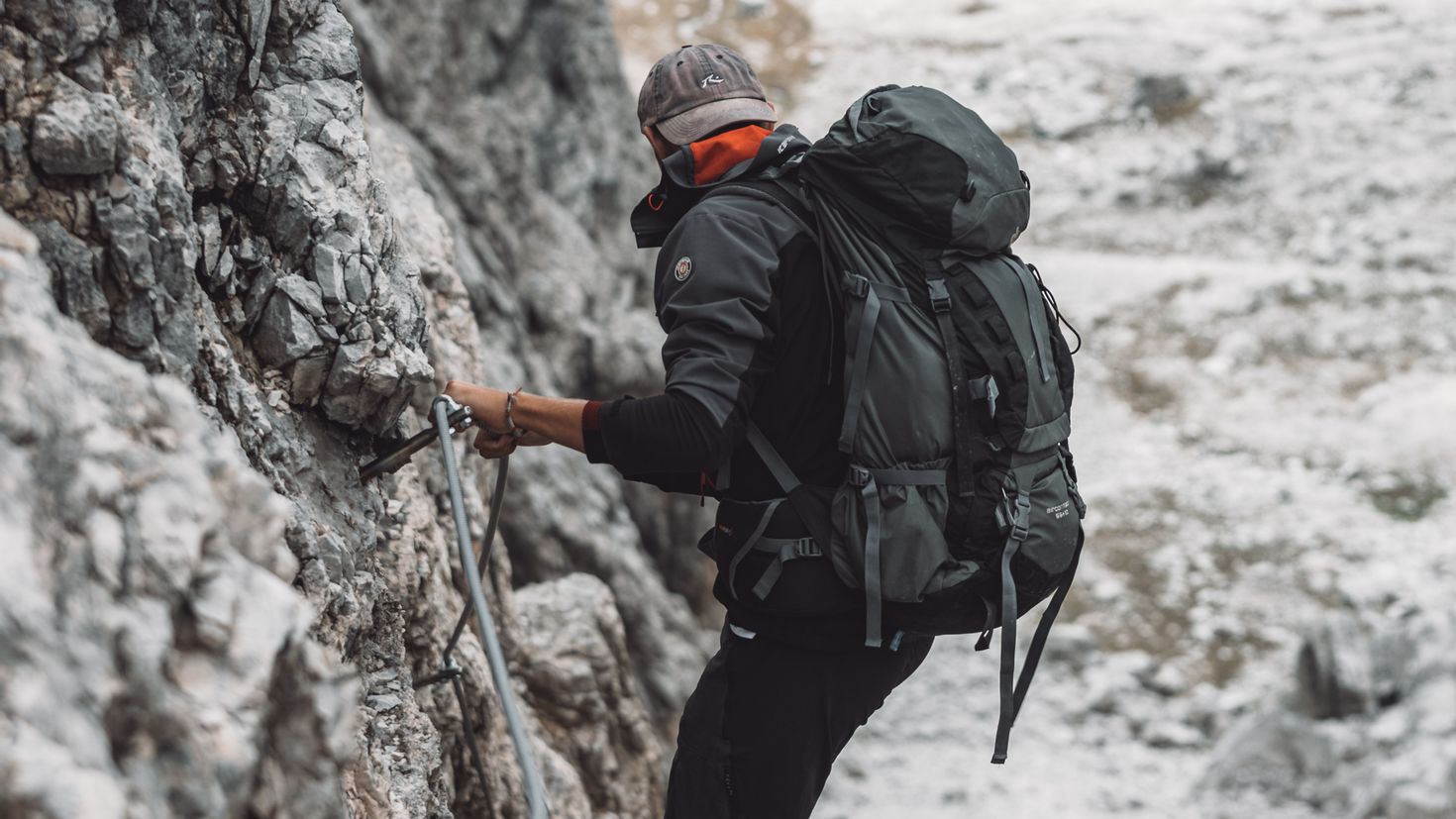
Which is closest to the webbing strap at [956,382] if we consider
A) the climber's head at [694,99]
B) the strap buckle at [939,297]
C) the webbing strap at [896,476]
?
the strap buckle at [939,297]

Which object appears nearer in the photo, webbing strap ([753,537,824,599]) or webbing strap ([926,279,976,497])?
webbing strap ([926,279,976,497])

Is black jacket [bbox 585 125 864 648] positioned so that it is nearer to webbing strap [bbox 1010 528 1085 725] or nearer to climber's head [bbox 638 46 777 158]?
climber's head [bbox 638 46 777 158]

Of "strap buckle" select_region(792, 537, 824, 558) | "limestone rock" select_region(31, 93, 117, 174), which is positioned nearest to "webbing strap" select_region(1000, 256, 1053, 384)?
"strap buckle" select_region(792, 537, 824, 558)

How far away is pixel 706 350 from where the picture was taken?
4.05 m

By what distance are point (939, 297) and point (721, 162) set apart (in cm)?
93

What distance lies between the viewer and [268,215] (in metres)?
4.43

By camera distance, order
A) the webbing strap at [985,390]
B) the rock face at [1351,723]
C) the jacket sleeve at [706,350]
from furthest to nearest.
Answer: the rock face at [1351,723] < the webbing strap at [985,390] < the jacket sleeve at [706,350]

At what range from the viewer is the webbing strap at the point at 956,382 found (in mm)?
4234

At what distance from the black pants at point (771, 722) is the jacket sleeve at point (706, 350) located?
0.89 m

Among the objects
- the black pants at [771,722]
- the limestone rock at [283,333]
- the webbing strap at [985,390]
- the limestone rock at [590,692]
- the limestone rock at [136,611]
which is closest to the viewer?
the limestone rock at [136,611]

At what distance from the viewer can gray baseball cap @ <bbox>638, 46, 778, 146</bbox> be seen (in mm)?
4570

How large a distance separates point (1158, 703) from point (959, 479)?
12.2m

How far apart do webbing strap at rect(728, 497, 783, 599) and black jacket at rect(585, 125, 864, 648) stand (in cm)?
3

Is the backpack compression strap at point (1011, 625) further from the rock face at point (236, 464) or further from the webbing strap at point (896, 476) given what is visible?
the rock face at point (236, 464)
